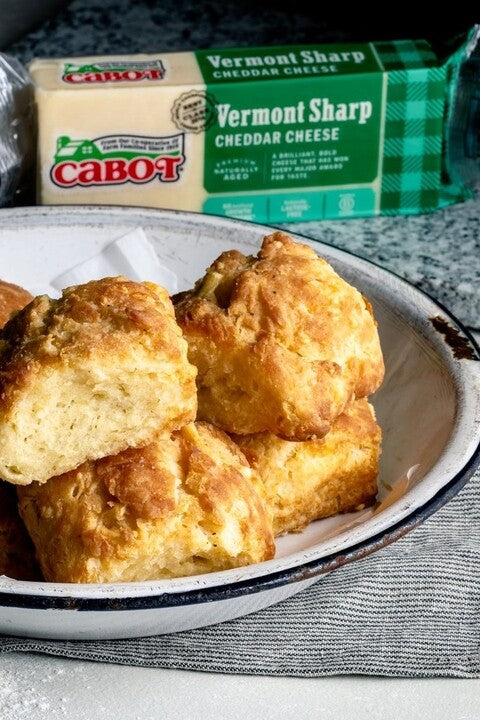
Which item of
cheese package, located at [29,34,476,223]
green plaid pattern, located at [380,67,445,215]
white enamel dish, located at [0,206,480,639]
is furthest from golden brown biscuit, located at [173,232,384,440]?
green plaid pattern, located at [380,67,445,215]

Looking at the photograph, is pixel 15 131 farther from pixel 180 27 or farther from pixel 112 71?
pixel 180 27

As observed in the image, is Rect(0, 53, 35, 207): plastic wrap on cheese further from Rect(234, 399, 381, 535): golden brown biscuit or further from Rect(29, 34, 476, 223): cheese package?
Rect(234, 399, 381, 535): golden brown biscuit

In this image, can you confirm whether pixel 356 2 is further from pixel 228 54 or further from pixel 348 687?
pixel 348 687

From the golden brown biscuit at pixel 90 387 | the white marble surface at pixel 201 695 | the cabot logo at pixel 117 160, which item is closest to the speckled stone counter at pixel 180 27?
the cabot logo at pixel 117 160

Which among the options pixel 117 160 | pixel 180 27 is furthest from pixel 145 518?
pixel 180 27

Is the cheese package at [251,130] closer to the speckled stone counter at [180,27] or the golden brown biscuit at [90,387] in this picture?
the speckled stone counter at [180,27]

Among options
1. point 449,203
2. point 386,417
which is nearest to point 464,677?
point 386,417
